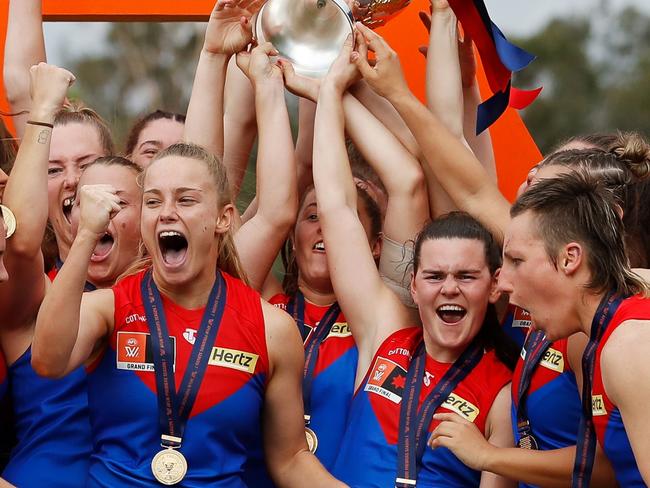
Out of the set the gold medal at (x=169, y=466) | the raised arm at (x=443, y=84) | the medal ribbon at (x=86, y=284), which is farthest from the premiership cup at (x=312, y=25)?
the gold medal at (x=169, y=466)

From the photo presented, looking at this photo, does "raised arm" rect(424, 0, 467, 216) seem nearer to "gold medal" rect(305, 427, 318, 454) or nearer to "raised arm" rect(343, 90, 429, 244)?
"raised arm" rect(343, 90, 429, 244)

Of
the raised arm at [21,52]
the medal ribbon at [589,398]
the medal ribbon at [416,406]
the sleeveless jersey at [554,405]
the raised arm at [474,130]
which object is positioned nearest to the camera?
the medal ribbon at [589,398]

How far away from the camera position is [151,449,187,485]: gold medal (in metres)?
4.19

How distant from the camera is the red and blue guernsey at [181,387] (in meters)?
4.25

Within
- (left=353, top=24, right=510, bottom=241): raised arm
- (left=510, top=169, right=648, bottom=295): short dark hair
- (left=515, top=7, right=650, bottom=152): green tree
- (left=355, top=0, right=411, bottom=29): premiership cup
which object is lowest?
(left=510, top=169, right=648, bottom=295): short dark hair

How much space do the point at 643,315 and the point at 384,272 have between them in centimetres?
163

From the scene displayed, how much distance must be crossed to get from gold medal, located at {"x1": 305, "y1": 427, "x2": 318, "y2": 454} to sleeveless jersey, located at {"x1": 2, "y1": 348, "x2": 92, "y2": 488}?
2.52 feet

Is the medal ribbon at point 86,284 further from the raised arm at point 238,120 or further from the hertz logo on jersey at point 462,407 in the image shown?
the hertz logo on jersey at point 462,407

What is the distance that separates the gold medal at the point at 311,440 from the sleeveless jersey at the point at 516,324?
2.61ft

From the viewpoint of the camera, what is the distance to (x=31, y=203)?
4.27 m

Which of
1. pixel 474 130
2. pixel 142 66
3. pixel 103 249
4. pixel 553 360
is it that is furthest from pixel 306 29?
pixel 142 66

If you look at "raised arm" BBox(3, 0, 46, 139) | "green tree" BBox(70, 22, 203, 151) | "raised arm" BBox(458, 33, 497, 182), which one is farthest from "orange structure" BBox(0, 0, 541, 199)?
"green tree" BBox(70, 22, 203, 151)

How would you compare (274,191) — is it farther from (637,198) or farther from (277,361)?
(637,198)

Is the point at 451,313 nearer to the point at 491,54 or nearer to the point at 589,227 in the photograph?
the point at 589,227
